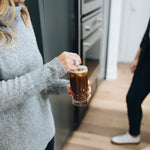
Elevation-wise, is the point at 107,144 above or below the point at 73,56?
below

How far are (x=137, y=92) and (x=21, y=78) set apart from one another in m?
1.02

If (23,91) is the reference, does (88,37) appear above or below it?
below

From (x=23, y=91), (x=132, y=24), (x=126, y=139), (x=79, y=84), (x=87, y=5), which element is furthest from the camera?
(x=132, y=24)

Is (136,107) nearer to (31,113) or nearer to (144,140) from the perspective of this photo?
(144,140)

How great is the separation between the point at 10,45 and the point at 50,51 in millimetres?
479

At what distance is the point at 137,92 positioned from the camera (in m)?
1.38

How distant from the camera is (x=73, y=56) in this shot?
0.69 m

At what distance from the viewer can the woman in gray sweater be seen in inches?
24.0

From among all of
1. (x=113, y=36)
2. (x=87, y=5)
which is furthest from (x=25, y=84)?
(x=113, y=36)

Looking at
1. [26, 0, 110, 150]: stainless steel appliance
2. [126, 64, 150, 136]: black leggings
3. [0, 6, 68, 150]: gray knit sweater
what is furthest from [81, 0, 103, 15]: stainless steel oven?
[0, 6, 68, 150]: gray knit sweater

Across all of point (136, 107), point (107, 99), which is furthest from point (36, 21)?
point (107, 99)

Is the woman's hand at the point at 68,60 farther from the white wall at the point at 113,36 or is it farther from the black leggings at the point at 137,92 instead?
the white wall at the point at 113,36

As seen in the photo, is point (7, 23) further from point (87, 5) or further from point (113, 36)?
point (113, 36)

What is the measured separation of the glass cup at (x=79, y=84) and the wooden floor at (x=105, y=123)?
0.90m
